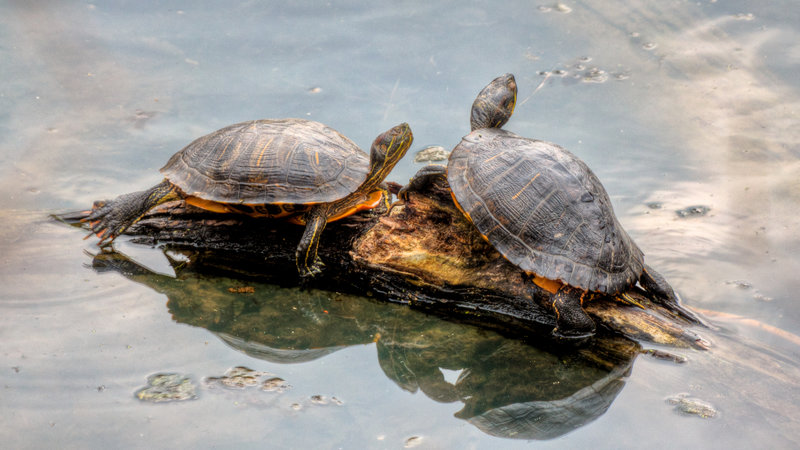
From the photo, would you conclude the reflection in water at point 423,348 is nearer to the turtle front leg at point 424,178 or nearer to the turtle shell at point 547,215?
the turtle shell at point 547,215

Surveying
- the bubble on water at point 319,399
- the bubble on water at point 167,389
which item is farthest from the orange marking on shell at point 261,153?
the bubble on water at point 319,399

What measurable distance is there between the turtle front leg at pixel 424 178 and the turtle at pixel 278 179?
174 millimetres

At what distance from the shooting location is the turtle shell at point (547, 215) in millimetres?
3438

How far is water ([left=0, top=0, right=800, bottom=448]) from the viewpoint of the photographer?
3098 millimetres

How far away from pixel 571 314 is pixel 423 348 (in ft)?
2.79

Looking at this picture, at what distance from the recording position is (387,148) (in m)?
3.86

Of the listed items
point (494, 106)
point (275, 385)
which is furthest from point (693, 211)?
point (275, 385)

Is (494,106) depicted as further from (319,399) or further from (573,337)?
(319,399)

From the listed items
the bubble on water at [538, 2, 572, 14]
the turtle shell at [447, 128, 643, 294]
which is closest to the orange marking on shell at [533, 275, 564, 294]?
the turtle shell at [447, 128, 643, 294]

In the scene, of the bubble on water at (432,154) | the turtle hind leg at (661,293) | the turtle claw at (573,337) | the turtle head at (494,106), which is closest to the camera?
the turtle claw at (573,337)

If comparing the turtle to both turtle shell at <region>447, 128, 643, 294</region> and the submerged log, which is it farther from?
turtle shell at <region>447, 128, 643, 294</region>

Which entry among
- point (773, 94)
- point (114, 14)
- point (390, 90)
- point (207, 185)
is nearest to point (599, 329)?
point (207, 185)

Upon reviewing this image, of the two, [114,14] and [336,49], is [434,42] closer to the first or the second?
[336,49]

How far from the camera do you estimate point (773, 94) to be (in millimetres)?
5805
